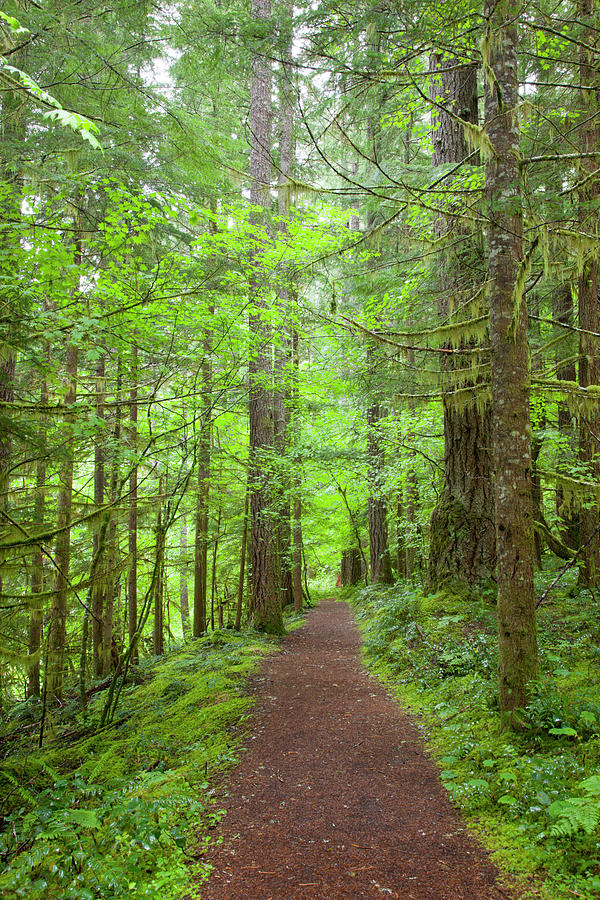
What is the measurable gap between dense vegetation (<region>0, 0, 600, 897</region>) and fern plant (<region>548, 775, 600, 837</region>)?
23 mm

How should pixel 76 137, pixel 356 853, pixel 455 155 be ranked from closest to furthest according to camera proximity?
pixel 356 853 → pixel 76 137 → pixel 455 155

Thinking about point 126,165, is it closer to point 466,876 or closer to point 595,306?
point 595,306

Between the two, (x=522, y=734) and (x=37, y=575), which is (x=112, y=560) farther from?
(x=522, y=734)

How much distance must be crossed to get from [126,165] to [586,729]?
9.20 meters

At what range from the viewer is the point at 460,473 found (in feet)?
25.7

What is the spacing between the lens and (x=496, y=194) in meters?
4.20

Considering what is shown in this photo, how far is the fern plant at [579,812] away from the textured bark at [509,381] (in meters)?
1.10

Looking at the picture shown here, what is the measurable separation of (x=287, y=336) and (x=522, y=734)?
7.89 metres

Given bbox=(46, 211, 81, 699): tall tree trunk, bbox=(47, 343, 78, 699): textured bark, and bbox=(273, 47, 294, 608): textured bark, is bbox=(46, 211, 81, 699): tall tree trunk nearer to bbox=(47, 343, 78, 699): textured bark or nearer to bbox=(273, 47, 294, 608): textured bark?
bbox=(47, 343, 78, 699): textured bark

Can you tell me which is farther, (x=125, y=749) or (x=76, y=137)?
(x=76, y=137)

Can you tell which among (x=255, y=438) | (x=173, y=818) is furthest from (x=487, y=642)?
(x=255, y=438)

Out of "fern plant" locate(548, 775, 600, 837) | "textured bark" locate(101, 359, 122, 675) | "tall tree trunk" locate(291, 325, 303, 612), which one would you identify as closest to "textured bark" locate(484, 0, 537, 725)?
"fern plant" locate(548, 775, 600, 837)

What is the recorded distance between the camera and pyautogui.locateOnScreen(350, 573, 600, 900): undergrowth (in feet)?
8.91

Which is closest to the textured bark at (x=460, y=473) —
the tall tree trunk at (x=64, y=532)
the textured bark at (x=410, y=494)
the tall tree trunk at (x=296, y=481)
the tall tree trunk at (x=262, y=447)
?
the textured bark at (x=410, y=494)
